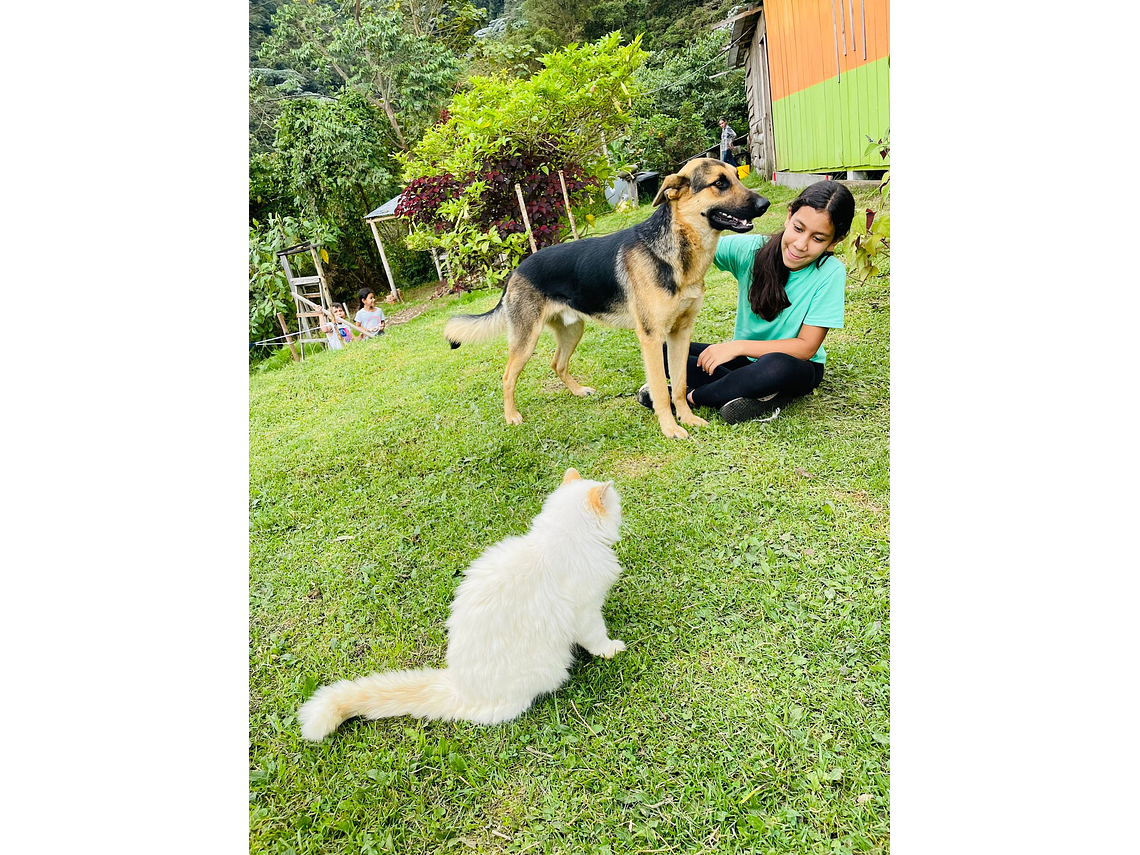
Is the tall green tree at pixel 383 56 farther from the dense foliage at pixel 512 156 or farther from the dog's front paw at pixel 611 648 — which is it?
the dog's front paw at pixel 611 648

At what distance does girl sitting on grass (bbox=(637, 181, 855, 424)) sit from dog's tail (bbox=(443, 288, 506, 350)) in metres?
1.47

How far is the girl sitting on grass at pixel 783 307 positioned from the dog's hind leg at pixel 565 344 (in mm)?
940

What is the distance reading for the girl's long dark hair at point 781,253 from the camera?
2738mm

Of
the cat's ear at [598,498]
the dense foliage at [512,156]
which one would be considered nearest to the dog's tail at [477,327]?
the dense foliage at [512,156]

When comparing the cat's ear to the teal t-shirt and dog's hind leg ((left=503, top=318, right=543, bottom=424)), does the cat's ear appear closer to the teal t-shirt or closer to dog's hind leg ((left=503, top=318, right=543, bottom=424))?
the teal t-shirt

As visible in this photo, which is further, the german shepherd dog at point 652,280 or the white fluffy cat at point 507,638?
the german shepherd dog at point 652,280

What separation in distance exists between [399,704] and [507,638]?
436 mm

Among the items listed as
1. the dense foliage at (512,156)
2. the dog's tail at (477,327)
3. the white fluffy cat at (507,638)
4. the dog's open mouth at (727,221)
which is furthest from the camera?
the dense foliage at (512,156)

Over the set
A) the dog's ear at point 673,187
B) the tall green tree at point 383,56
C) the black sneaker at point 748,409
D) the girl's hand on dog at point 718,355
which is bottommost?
the black sneaker at point 748,409
